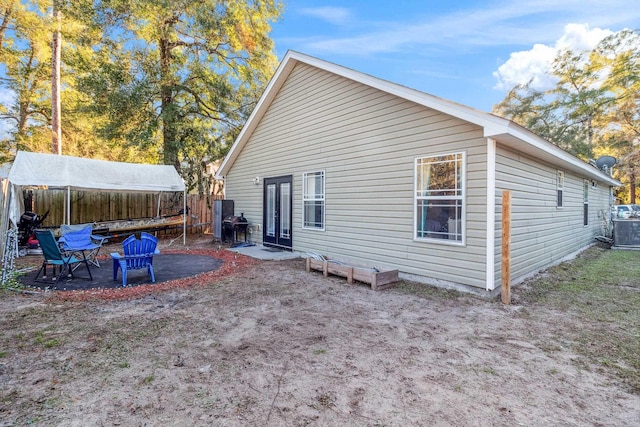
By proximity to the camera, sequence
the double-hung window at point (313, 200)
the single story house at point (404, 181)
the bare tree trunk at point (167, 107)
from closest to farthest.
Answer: the single story house at point (404, 181) → the double-hung window at point (313, 200) → the bare tree trunk at point (167, 107)

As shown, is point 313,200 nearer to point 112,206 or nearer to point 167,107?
point 112,206

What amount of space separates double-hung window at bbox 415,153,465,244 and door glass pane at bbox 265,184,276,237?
4975 millimetres

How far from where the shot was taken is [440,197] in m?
5.33

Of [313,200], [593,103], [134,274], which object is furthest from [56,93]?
[593,103]

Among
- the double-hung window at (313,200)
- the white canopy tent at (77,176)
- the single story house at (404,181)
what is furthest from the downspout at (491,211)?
the white canopy tent at (77,176)

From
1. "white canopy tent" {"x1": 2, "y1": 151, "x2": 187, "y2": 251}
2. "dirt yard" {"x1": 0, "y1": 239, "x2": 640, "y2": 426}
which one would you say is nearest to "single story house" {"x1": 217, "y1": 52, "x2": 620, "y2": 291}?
"dirt yard" {"x1": 0, "y1": 239, "x2": 640, "y2": 426}

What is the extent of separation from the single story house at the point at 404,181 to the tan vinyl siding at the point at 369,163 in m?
0.02

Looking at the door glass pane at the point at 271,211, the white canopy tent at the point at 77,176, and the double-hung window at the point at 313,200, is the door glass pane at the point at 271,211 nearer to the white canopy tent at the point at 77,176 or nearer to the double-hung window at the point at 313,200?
the double-hung window at the point at 313,200

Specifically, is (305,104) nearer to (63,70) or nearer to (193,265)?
(193,265)

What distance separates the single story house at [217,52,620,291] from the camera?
4.91 metres

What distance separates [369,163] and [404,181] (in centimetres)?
98

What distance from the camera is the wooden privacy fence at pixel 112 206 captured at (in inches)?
408

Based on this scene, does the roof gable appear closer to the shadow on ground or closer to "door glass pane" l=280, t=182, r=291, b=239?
"door glass pane" l=280, t=182, r=291, b=239

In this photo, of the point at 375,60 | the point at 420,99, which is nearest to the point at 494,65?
the point at 375,60
